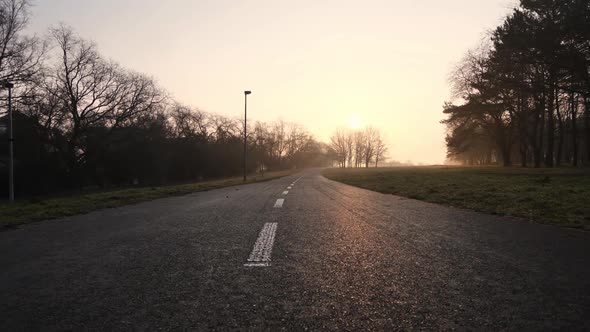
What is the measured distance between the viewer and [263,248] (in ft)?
16.9

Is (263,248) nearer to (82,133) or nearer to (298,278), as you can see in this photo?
(298,278)

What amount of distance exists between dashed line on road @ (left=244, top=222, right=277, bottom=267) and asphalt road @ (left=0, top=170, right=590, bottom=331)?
0.01 meters

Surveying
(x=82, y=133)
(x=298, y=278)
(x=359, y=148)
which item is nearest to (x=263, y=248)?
(x=298, y=278)

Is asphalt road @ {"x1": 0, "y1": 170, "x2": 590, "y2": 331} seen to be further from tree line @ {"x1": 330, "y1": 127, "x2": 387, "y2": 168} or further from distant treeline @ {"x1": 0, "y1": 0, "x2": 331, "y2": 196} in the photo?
tree line @ {"x1": 330, "y1": 127, "x2": 387, "y2": 168}

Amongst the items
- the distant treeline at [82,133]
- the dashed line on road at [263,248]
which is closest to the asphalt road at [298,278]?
the dashed line on road at [263,248]

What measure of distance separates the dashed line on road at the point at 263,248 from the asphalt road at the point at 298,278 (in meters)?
0.01

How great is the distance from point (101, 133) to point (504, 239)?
1668 inches

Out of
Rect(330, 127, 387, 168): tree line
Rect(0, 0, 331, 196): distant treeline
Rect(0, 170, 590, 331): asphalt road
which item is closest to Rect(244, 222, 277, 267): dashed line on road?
Rect(0, 170, 590, 331): asphalt road

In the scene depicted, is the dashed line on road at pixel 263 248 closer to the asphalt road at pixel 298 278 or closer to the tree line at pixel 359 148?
the asphalt road at pixel 298 278

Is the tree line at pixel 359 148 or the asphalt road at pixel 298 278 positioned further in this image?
the tree line at pixel 359 148

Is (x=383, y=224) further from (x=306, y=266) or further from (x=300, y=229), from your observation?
(x=306, y=266)

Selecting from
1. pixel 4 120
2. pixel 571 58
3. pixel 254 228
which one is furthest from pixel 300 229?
pixel 4 120

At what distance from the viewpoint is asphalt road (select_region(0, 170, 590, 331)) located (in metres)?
2.82

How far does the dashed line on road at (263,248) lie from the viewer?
4.42 m
